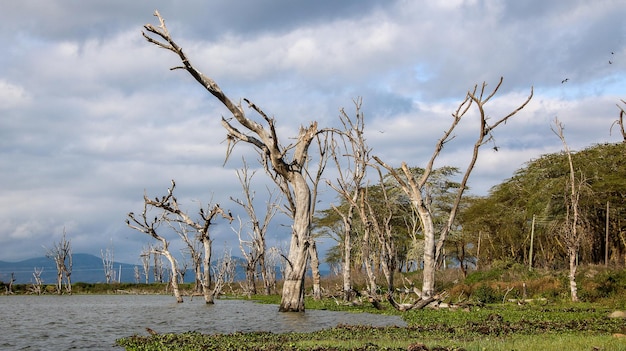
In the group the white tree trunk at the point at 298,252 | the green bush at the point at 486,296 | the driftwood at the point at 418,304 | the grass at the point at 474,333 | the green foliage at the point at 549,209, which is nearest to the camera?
the grass at the point at 474,333

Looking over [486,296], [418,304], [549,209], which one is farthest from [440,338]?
[549,209]

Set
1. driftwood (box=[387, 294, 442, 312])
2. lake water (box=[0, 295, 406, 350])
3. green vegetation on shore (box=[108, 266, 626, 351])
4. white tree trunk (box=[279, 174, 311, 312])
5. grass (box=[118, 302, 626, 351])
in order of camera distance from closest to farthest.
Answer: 1. grass (box=[118, 302, 626, 351])
2. green vegetation on shore (box=[108, 266, 626, 351])
3. lake water (box=[0, 295, 406, 350])
4. driftwood (box=[387, 294, 442, 312])
5. white tree trunk (box=[279, 174, 311, 312])

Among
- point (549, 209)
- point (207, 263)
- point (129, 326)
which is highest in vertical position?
point (549, 209)

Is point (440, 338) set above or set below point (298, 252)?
below

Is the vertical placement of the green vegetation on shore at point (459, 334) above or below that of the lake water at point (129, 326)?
above

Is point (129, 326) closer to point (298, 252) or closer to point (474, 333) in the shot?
point (298, 252)

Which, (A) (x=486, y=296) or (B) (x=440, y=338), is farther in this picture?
(A) (x=486, y=296)

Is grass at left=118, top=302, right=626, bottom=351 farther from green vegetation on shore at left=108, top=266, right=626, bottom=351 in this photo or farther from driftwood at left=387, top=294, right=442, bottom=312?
driftwood at left=387, top=294, right=442, bottom=312

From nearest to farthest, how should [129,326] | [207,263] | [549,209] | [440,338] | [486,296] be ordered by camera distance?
[440,338] → [129,326] → [486,296] → [207,263] → [549,209]

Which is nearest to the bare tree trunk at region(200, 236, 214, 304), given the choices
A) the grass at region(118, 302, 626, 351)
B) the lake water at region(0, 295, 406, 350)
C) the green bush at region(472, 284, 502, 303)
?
the lake water at region(0, 295, 406, 350)

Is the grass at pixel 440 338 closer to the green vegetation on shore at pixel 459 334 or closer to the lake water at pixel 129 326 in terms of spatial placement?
the green vegetation on shore at pixel 459 334

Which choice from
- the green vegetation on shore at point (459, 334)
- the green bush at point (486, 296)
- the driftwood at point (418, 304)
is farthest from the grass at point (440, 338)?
the green bush at point (486, 296)

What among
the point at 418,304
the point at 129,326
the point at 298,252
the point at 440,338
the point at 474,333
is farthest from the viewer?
the point at 298,252

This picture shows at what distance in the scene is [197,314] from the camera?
3259 cm
